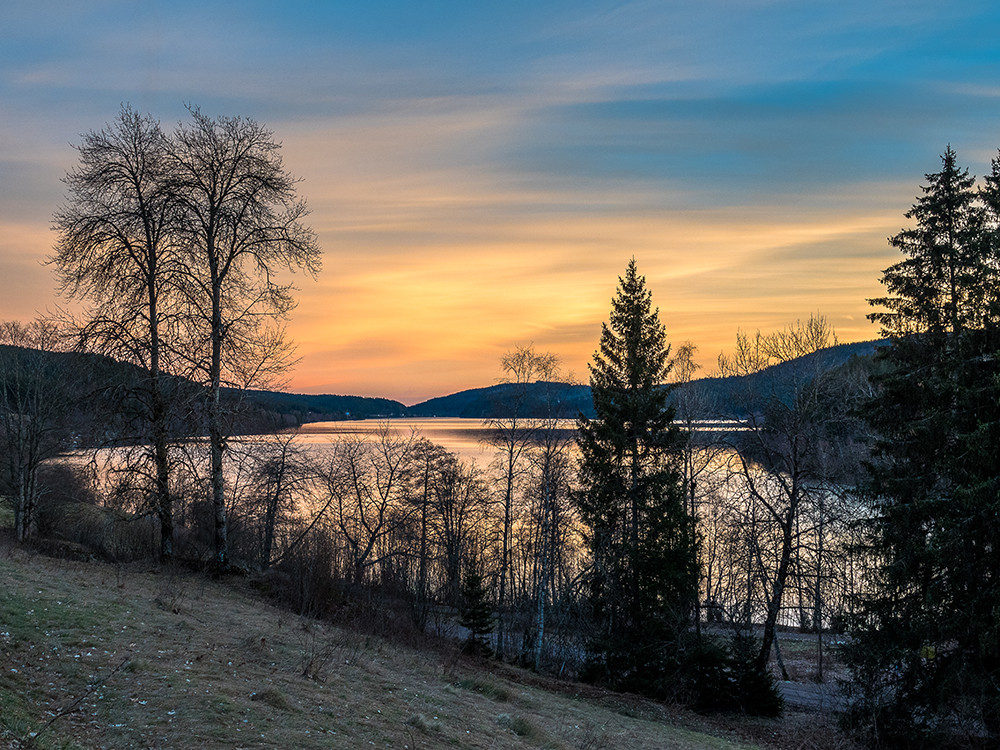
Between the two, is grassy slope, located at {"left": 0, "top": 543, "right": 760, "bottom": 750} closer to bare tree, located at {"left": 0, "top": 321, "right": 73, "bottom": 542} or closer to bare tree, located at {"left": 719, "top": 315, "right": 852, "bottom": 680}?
bare tree, located at {"left": 719, "top": 315, "right": 852, "bottom": 680}

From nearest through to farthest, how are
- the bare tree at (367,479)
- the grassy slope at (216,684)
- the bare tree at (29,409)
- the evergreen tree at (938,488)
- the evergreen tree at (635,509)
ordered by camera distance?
the grassy slope at (216,684) < the evergreen tree at (938,488) < the evergreen tree at (635,509) < the bare tree at (29,409) < the bare tree at (367,479)

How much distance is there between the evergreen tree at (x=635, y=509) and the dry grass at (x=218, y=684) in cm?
387

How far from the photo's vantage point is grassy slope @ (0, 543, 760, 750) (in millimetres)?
7172

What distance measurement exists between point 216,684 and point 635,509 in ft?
59.2

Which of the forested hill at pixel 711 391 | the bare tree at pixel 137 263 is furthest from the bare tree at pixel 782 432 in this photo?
the bare tree at pixel 137 263

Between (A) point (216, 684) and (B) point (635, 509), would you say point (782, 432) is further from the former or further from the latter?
(A) point (216, 684)

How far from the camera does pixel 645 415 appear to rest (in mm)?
25328

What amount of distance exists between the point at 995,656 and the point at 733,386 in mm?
14266

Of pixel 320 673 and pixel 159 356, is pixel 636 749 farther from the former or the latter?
pixel 159 356

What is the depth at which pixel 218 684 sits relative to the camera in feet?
28.5

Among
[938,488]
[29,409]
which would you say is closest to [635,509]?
[938,488]

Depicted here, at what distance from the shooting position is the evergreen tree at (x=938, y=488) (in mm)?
14633

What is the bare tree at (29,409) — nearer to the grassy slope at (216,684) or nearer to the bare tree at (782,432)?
the grassy slope at (216,684)

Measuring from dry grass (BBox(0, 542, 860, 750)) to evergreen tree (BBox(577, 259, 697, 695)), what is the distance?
12.7 ft
